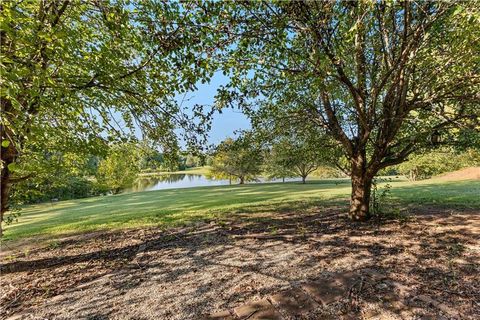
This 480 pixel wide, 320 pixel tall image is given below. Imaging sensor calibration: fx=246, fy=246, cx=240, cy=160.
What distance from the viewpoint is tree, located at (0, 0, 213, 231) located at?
9.31ft

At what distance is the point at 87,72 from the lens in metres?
3.89

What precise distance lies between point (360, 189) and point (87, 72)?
609cm

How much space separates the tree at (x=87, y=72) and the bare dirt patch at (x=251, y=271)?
190 centimetres

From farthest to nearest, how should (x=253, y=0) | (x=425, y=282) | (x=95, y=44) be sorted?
1. (x=95, y=44)
2. (x=253, y=0)
3. (x=425, y=282)

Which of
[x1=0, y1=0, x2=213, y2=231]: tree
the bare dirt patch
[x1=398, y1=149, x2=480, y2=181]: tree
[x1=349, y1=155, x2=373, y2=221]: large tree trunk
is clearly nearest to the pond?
[x1=398, y1=149, x2=480, y2=181]: tree

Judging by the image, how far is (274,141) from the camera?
7.26 meters

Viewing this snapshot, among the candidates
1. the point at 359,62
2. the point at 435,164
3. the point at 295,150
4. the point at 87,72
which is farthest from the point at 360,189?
the point at 435,164

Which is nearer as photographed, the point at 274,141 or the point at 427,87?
the point at 427,87

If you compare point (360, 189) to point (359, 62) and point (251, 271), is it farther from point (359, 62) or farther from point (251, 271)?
point (251, 271)

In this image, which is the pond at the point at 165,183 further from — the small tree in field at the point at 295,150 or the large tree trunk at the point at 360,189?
the large tree trunk at the point at 360,189

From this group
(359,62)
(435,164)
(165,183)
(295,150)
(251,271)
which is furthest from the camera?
(165,183)

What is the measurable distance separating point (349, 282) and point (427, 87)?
4527 millimetres

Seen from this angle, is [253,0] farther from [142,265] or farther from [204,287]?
[142,265]

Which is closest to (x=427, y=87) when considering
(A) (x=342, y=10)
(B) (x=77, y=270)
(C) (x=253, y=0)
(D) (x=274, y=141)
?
(A) (x=342, y=10)
